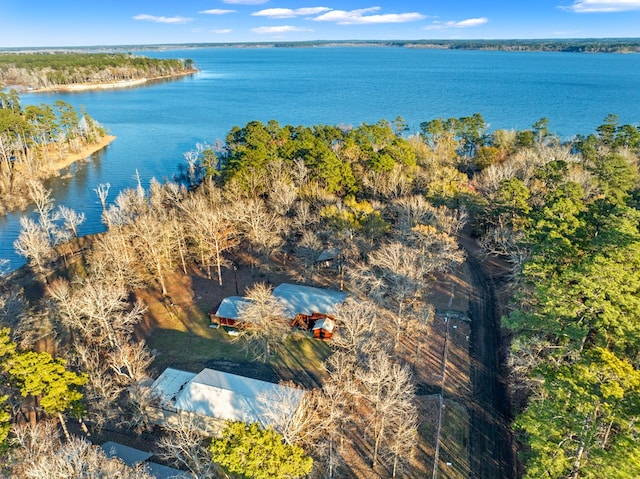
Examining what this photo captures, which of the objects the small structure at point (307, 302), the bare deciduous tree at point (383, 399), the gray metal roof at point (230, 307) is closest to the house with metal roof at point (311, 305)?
the small structure at point (307, 302)

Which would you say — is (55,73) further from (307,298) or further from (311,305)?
(311,305)

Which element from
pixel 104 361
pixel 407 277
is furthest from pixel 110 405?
pixel 407 277

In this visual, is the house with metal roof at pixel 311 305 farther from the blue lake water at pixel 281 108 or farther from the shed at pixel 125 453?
the blue lake water at pixel 281 108

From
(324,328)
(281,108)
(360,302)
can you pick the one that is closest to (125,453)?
(324,328)

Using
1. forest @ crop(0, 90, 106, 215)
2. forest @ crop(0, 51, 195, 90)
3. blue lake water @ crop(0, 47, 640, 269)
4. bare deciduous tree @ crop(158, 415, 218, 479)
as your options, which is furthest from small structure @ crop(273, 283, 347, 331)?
forest @ crop(0, 51, 195, 90)

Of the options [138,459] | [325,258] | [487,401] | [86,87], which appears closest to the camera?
[138,459]

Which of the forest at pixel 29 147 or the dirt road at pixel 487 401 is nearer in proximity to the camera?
the dirt road at pixel 487 401
